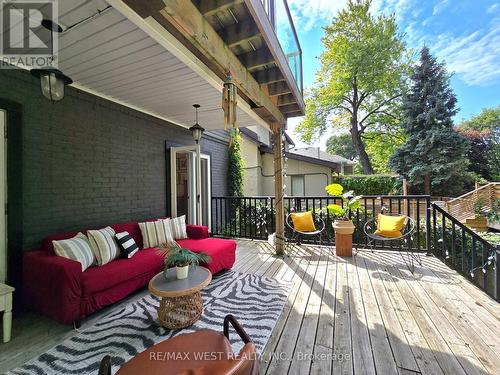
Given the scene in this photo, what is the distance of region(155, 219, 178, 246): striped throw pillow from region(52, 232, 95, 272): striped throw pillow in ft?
3.01

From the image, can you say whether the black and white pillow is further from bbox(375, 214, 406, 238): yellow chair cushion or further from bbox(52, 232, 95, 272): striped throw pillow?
bbox(375, 214, 406, 238): yellow chair cushion

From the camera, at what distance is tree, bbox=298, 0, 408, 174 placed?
11422 millimetres

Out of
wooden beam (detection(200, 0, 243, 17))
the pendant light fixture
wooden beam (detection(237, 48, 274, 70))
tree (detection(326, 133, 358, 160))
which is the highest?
tree (detection(326, 133, 358, 160))

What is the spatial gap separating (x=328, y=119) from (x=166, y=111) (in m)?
12.1

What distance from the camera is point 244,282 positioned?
2832mm

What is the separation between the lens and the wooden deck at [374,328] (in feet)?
5.00

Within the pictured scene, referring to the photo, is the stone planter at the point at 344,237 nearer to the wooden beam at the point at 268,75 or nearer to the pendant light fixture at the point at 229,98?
the wooden beam at the point at 268,75

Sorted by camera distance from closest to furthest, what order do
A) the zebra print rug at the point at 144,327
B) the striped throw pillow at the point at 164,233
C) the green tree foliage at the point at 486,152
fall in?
the zebra print rug at the point at 144,327
the striped throw pillow at the point at 164,233
the green tree foliage at the point at 486,152

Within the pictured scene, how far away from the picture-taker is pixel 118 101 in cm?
350

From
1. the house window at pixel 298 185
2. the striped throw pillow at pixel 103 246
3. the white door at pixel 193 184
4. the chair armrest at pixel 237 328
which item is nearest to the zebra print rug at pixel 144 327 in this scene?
the striped throw pillow at pixel 103 246

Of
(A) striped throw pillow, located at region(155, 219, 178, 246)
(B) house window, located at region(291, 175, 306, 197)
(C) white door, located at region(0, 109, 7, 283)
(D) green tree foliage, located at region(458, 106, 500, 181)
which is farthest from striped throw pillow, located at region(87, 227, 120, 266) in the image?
(D) green tree foliage, located at region(458, 106, 500, 181)

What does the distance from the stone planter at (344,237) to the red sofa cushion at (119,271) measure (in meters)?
2.84

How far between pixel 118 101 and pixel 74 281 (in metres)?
2.77

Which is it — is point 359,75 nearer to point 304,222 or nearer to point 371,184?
point 371,184
